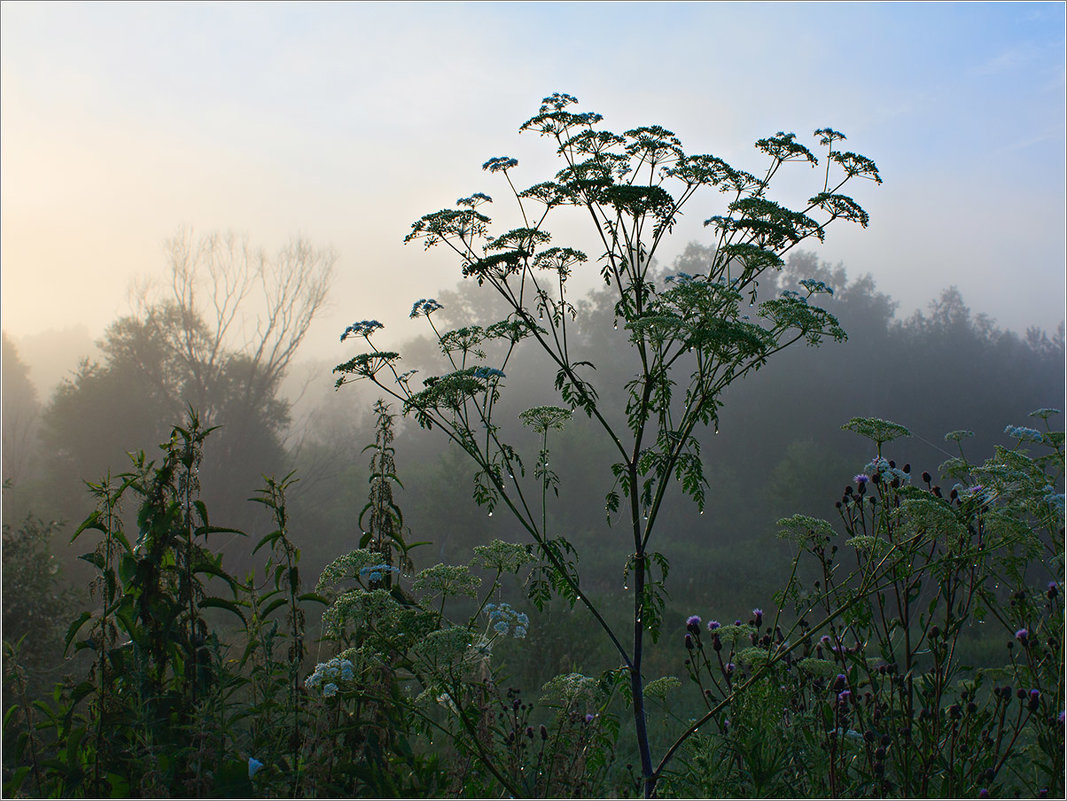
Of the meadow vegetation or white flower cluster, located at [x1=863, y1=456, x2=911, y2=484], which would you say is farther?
white flower cluster, located at [x1=863, y1=456, x2=911, y2=484]

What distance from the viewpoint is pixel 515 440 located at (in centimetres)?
3684

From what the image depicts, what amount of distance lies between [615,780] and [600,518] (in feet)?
87.9

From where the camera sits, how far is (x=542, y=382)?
45969 millimetres

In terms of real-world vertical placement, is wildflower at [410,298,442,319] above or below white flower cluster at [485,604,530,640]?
above

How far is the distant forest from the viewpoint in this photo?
2217cm

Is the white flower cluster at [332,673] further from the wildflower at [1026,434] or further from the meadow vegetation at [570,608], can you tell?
the wildflower at [1026,434]

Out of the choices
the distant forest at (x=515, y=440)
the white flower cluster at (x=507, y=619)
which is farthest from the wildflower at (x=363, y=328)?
the distant forest at (x=515, y=440)

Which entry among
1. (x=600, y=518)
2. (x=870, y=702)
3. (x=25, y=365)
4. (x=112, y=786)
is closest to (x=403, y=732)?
(x=112, y=786)

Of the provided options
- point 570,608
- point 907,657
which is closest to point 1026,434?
point 907,657

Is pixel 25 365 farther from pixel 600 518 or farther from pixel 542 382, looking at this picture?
pixel 600 518

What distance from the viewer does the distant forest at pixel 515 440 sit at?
2217 cm

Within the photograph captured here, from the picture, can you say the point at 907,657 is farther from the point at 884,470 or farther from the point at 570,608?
the point at 570,608

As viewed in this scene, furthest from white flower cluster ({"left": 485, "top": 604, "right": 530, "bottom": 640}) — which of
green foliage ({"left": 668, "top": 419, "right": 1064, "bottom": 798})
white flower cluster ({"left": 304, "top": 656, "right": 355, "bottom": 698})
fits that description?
green foliage ({"left": 668, "top": 419, "right": 1064, "bottom": 798})

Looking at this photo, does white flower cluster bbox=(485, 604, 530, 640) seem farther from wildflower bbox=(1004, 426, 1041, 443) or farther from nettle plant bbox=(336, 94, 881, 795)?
wildflower bbox=(1004, 426, 1041, 443)
